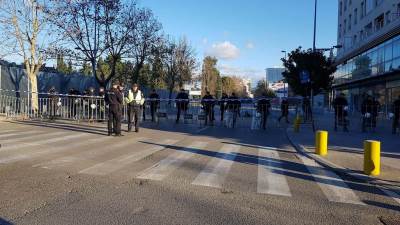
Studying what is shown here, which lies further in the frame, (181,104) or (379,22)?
(379,22)

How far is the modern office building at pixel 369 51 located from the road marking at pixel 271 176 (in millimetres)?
25691

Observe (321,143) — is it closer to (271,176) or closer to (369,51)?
(271,176)

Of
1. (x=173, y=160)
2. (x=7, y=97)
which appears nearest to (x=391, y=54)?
(x=7, y=97)

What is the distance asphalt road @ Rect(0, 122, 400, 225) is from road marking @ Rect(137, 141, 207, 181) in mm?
19

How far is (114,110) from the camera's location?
17.1m

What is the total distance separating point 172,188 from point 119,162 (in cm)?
294

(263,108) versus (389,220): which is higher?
(263,108)

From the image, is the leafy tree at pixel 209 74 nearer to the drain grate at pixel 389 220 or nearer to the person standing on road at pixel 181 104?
the person standing on road at pixel 181 104

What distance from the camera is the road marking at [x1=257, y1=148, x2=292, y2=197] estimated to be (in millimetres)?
8633

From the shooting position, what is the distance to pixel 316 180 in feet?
32.6

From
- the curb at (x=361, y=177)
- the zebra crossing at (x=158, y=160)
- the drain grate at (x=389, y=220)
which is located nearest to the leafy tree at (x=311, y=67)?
the zebra crossing at (x=158, y=160)

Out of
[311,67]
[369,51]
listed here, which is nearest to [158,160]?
[311,67]

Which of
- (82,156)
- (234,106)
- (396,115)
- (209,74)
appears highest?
(209,74)

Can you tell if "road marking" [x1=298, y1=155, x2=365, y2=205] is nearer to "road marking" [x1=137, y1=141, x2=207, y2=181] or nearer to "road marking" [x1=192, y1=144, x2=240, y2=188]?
"road marking" [x1=192, y1=144, x2=240, y2=188]
